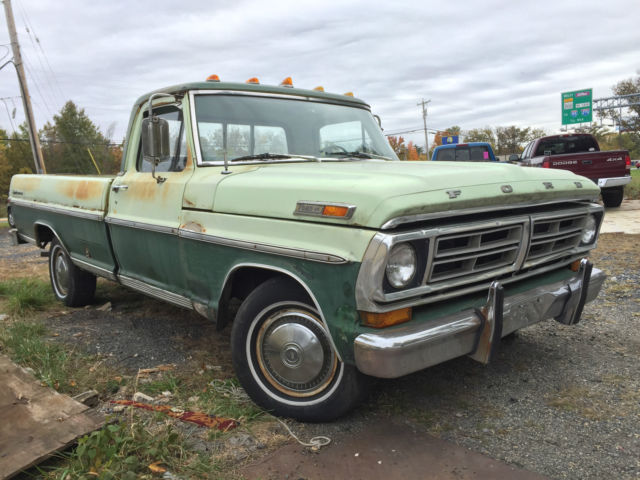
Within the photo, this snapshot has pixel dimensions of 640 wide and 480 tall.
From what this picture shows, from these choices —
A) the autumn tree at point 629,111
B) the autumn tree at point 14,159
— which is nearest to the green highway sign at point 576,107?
the autumn tree at point 629,111

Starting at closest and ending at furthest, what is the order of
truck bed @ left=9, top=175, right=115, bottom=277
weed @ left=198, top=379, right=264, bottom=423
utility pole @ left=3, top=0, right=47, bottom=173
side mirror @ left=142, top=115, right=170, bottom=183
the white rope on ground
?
1. the white rope on ground
2. weed @ left=198, top=379, right=264, bottom=423
3. side mirror @ left=142, top=115, right=170, bottom=183
4. truck bed @ left=9, top=175, right=115, bottom=277
5. utility pole @ left=3, top=0, right=47, bottom=173

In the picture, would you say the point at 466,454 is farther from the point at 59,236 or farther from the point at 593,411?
the point at 59,236

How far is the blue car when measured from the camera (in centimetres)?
1356

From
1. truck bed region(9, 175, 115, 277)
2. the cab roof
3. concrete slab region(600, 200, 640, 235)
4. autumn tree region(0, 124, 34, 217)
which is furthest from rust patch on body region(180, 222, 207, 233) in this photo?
autumn tree region(0, 124, 34, 217)

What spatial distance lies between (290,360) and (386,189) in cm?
106

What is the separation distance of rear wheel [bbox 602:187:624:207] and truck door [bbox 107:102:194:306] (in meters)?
11.2

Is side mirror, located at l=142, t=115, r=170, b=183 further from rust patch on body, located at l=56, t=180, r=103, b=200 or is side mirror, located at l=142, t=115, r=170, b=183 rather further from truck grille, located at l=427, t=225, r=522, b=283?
truck grille, located at l=427, t=225, r=522, b=283

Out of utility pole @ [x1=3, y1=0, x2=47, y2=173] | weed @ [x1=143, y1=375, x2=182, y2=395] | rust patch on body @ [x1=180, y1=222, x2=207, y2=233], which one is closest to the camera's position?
rust patch on body @ [x1=180, y1=222, x2=207, y2=233]

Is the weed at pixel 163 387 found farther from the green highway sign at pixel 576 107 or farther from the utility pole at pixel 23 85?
the green highway sign at pixel 576 107

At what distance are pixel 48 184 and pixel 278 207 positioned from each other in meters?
3.61

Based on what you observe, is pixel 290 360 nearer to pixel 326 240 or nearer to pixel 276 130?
pixel 326 240

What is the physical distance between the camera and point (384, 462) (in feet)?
7.59

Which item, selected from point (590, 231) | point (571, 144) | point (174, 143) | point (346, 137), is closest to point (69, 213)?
point (174, 143)

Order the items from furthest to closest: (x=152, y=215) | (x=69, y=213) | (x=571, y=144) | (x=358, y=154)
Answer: (x=571, y=144) < (x=69, y=213) < (x=358, y=154) < (x=152, y=215)
